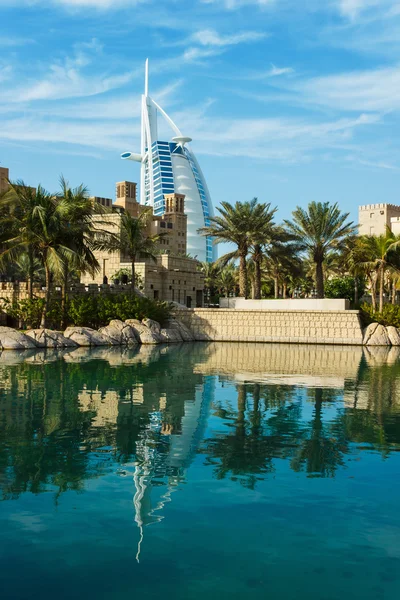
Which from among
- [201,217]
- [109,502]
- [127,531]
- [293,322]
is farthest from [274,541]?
[201,217]

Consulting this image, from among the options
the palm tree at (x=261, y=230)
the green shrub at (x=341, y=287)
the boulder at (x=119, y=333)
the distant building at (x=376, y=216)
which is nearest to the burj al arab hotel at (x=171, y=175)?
the distant building at (x=376, y=216)

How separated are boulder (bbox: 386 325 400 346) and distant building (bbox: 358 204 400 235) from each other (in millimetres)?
51395

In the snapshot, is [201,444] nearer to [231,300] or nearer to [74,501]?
[74,501]

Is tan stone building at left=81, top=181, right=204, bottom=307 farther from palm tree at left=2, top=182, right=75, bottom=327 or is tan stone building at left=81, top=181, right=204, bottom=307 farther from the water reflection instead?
the water reflection

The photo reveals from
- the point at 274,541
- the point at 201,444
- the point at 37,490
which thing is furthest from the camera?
the point at 201,444

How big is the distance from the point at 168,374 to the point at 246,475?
40.8 ft

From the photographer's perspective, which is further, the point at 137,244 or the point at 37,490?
the point at 137,244

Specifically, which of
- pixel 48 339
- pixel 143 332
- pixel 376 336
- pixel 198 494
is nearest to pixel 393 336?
pixel 376 336

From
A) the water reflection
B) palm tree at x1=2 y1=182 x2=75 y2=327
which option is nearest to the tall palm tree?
palm tree at x1=2 y1=182 x2=75 y2=327

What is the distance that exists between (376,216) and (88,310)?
63.3 metres

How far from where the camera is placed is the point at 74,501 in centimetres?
833

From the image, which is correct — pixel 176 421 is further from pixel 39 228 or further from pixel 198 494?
pixel 39 228

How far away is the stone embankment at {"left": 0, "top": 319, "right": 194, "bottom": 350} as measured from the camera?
3130cm

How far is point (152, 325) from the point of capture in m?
37.4
